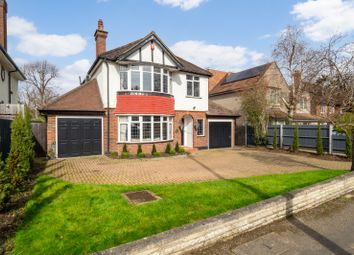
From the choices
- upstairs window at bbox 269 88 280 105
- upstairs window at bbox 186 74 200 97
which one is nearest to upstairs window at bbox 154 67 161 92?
upstairs window at bbox 186 74 200 97

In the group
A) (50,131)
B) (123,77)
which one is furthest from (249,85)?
(50,131)

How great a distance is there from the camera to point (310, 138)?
15938mm

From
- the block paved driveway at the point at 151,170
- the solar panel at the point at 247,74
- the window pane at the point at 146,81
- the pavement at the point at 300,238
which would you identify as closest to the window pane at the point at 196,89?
the window pane at the point at 146,81

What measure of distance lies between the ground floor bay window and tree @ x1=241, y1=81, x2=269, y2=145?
835cm

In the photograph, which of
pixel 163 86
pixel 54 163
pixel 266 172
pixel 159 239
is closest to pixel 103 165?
pixel 54 163

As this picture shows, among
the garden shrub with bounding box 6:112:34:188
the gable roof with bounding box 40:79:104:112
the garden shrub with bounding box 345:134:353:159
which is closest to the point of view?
the garden shrub with bounding box 6:112:34:188

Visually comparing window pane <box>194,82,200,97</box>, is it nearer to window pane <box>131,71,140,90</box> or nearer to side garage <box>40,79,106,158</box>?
window pane <box>131,71,140,90</box>

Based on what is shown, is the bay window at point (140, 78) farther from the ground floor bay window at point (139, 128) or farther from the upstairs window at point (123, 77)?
the ground floor bay window at point (139, 128)

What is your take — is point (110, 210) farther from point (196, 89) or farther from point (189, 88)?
point (196, 89)

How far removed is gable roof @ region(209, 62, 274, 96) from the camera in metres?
24.1

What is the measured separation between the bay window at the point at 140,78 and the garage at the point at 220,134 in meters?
6.35

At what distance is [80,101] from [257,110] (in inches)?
534

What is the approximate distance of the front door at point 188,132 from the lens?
18125mm

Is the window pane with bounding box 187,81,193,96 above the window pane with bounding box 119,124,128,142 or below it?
above
